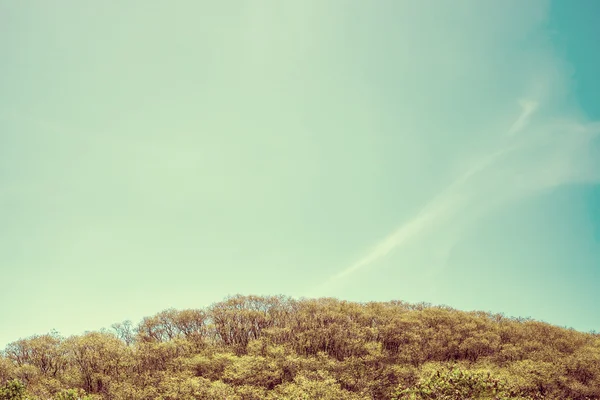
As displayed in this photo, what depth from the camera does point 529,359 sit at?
6619cm

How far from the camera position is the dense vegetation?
55938 millimetres

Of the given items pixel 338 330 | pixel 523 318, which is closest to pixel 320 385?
pixel 338 330

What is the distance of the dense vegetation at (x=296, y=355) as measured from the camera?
184 ft

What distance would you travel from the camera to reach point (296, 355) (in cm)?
6550

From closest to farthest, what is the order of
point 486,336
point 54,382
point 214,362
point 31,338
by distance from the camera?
point 54,382, point 214,362, point 31,338, point 486,336

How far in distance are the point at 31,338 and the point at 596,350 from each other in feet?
383

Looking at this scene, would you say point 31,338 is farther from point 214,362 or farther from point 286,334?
point 286,334

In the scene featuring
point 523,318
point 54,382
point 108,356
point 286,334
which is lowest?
point 54,382

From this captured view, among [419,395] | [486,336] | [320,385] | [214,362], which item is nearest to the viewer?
[419,395]

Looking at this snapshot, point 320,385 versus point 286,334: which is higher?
point 286,334

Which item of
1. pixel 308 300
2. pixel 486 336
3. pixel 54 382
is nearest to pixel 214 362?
pixel 54 382

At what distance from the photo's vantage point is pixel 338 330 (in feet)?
249

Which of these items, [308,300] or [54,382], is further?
[308,300]

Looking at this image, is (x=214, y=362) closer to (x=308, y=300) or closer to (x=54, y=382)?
(x=54, y=382)
